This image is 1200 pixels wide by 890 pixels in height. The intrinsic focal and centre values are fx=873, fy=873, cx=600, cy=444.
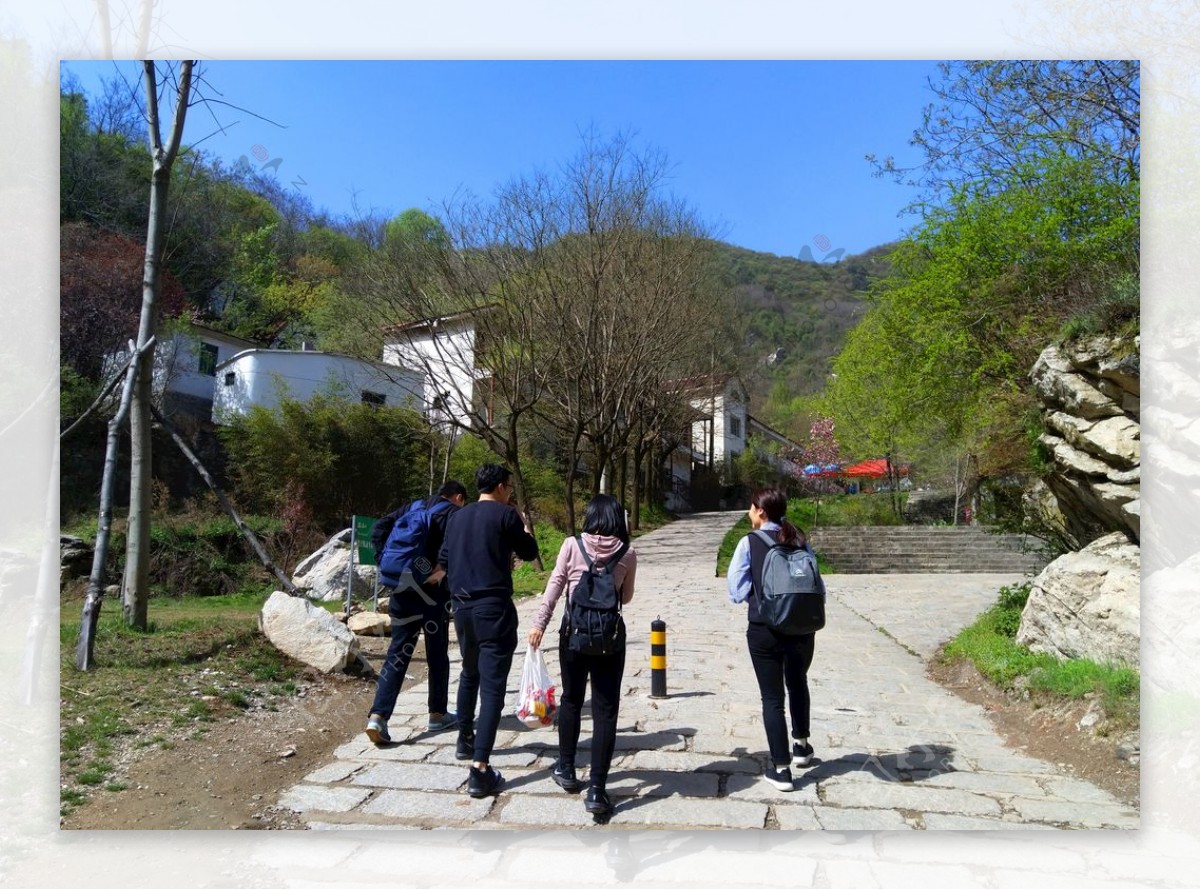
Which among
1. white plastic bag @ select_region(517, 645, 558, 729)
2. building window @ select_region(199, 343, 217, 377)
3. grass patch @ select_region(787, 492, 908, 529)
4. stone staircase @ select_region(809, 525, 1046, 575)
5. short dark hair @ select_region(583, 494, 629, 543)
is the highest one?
building window @ select_region(199, 343, 217, 377)

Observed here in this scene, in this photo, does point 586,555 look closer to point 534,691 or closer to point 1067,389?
point 534,691

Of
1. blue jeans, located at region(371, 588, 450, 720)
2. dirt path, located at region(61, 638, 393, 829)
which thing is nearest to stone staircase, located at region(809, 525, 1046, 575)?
dirt path, located at region(61, 638, 393, 829)

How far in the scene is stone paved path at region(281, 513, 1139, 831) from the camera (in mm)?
4805

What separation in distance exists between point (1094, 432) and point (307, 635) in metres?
7.46

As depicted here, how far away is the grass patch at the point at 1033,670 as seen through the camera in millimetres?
6145

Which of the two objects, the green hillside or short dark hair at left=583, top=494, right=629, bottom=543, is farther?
the green hillside

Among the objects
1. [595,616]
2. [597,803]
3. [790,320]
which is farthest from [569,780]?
[790,320]

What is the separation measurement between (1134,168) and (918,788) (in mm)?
7503

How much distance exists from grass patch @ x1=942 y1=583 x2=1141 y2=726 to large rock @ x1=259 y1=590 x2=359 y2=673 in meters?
5.95

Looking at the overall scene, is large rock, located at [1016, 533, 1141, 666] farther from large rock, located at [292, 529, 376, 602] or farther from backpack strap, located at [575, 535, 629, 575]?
large rock, located at [292, 529, 376, 602]

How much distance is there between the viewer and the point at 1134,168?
936cm

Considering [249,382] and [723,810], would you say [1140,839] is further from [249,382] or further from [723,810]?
[249,382]

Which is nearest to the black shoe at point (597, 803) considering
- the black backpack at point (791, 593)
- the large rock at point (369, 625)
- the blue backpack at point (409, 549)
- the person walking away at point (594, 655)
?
the person walking away at point (594, 655)

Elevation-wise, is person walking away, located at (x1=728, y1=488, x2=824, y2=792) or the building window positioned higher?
the building window
